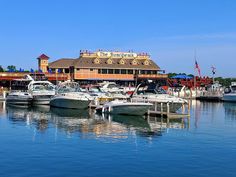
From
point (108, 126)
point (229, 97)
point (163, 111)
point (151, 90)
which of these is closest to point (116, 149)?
point (108, 126)

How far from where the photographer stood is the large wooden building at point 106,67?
9106cm

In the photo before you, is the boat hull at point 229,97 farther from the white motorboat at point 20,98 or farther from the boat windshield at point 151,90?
the white motorboat at point 20,98

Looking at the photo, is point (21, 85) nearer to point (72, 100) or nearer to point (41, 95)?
point (41, 95)

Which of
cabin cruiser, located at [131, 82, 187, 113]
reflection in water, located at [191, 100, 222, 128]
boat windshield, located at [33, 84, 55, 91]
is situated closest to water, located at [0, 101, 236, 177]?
cabin cruiser, located at [131, 82, 187, 113]

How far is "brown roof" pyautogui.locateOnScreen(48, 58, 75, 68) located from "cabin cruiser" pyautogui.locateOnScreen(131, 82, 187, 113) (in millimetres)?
50442

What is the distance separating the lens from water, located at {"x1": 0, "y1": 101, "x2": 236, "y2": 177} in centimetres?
1794

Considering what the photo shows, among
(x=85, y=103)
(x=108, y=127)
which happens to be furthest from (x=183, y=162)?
(x=85, y=103)

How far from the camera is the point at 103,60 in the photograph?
310 ft

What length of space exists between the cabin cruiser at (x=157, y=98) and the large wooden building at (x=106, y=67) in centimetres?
4625

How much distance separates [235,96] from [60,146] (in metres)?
57.2

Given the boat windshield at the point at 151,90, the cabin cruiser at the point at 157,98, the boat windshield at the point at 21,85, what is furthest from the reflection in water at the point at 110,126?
the boat windshield at the point at 21,85

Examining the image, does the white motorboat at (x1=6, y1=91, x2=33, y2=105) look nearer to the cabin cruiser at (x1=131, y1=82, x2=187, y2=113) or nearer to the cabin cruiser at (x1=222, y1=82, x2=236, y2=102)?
the cabin cruiser at (x1=131, y1=82, x2=187, y2=113)

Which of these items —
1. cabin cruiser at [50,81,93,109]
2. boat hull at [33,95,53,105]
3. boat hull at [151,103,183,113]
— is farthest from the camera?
boat hull at [33,95,53,105]

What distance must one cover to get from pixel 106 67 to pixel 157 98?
5111 centimetres
